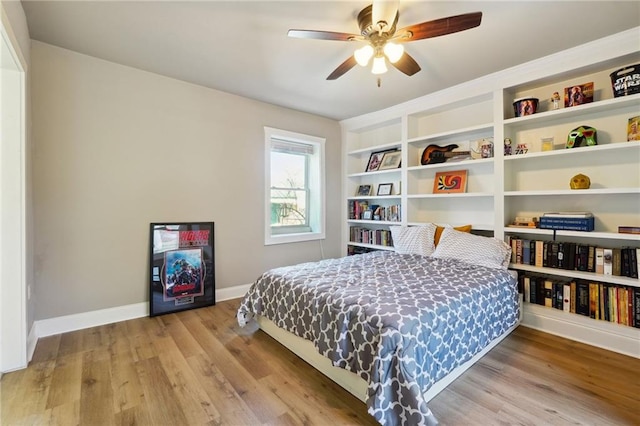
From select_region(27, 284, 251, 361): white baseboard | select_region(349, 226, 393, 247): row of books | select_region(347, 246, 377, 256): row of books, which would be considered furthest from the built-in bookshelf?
select_region(27, 284, 251, 361): white baseboard

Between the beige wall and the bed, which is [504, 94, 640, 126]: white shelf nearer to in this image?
the bed

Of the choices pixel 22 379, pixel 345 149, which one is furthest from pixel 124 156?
pixel 345 149

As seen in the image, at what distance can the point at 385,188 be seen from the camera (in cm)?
423

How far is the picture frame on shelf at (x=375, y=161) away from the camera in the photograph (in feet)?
14.0

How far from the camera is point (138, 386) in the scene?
176 cm

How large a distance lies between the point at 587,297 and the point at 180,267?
3.86m

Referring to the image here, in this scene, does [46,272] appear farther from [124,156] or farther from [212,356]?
[212,356]

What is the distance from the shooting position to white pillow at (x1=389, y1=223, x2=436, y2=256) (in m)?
3.20

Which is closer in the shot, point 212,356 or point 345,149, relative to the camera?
point 212,356

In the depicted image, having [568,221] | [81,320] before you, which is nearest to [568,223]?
[568,221]

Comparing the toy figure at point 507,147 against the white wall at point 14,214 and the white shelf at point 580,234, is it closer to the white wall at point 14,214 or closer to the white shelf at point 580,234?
the white shelf at point 580,234

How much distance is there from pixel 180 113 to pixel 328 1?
2.04 m

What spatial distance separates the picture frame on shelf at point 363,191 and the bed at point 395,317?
70.1 inches

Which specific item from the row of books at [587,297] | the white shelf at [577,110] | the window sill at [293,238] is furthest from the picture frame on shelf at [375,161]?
the row of books at [587,297]
